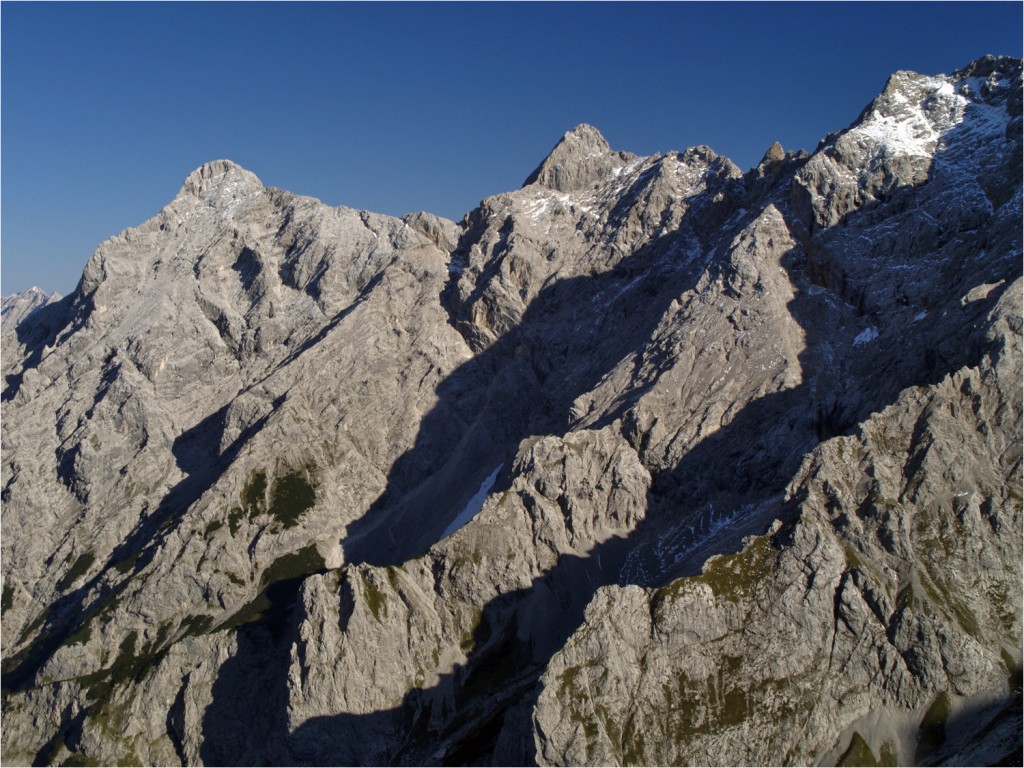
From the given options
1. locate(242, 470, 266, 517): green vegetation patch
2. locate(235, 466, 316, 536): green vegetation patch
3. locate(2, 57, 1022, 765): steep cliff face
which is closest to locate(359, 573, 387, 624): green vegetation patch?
locate(2, 57, 1022, 765): steep cliff face

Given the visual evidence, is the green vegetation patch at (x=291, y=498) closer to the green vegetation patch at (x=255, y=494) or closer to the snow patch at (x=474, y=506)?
the green vegetation patch at (x=255, y=494)

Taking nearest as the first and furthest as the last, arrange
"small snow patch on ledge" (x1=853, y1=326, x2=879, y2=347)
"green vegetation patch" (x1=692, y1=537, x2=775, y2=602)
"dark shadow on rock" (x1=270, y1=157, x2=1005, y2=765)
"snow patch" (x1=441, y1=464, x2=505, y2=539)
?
"green vegetation patch" (x1=692, y1=537, x2=775, y2=602)
"dark shadow on rock" (x1=270, y1=157, x2=1005, y2=765)
"small snow patch on ledge" (x1=853, y1=326, x2=879, y2=347)
"snow patch" (x1=441, y1=464, x2=505, y2=539)

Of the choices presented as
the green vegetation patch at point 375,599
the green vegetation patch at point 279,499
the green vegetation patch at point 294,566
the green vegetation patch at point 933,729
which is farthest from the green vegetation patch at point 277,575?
the green vegetation patch at point 933,729

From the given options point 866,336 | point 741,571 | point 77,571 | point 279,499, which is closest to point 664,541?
point 741,571

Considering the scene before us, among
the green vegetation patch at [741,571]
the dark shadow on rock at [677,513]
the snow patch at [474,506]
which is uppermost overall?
the snow patch at [474,506]

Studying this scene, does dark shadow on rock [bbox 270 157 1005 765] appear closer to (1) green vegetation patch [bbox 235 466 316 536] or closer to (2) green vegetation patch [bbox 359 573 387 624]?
(2) green vegetation patch [bbox 359 573 387 624]

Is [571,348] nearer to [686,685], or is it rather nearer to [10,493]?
[686,685]

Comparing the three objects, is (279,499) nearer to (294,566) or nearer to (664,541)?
(294,566)
